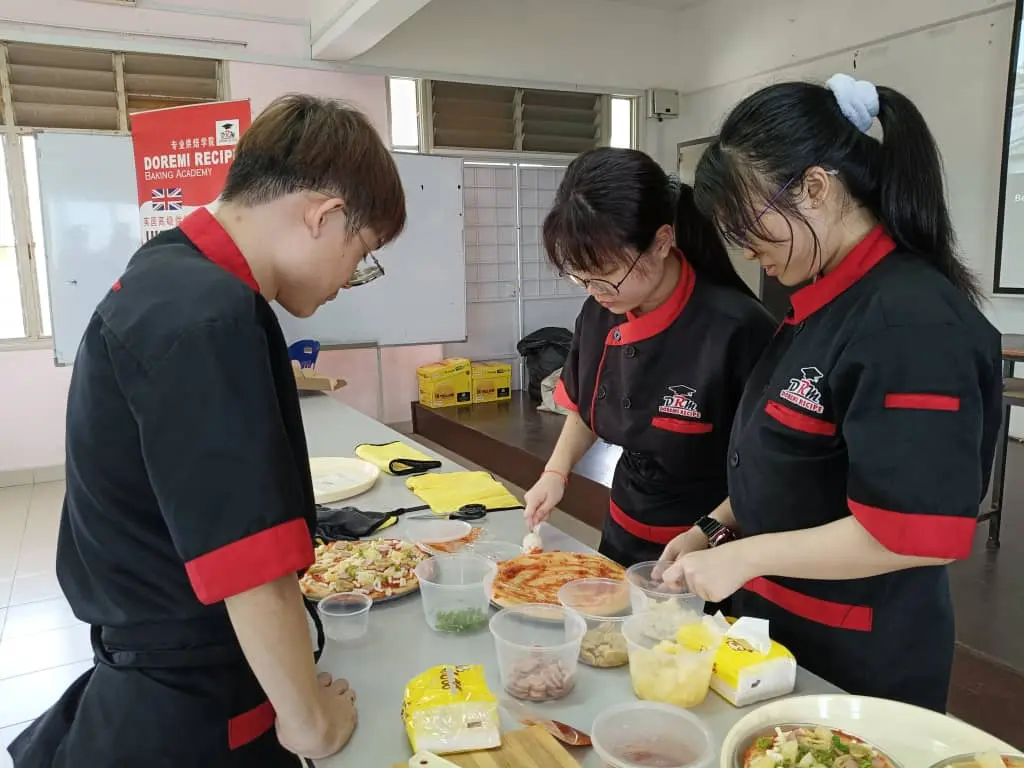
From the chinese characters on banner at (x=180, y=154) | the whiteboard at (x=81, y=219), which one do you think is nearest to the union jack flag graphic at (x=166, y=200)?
the chinese characters on banner at (x=180, y=154)

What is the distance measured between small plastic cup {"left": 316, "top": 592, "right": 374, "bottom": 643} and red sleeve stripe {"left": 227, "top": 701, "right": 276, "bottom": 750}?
216 millimetres

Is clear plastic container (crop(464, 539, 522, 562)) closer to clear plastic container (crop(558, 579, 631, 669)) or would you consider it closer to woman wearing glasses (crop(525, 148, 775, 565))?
woman wearing glasses (crop(525, 148, 775, 565))

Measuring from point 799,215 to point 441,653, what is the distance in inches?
30.9

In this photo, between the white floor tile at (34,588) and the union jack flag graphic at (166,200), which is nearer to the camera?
the white floor tile at (34,588)

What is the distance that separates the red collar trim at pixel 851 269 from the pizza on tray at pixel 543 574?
52cm

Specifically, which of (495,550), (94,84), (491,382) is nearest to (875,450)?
(495,550)

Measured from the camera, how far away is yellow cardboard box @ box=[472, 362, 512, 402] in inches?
209

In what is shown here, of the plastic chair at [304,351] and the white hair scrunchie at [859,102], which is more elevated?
the white hair scrunchie at [859,102]

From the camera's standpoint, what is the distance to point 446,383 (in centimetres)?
518

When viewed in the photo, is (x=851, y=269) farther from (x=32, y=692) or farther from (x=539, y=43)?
(x=539, y=43)

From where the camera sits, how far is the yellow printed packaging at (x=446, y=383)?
5.14 m

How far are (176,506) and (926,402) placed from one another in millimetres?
804

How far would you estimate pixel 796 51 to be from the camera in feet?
16.4

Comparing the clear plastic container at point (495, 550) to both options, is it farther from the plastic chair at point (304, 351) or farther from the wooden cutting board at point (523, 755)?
the plastic chair at point (304, 351)
